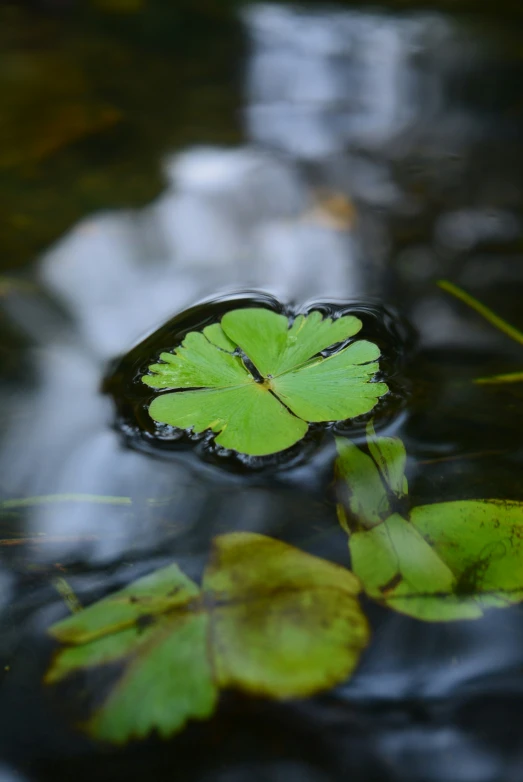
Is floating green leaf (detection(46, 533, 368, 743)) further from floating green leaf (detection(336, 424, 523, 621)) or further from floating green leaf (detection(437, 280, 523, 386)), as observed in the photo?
floating green leaf (detection(437, 280, 523, 386))

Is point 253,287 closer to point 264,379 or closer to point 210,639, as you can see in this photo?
point 264,379

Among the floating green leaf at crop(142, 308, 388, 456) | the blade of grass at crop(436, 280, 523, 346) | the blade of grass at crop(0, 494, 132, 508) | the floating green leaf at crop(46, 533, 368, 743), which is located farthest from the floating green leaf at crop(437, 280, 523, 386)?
the blade of grass at crop(0, 494, 132, 508)

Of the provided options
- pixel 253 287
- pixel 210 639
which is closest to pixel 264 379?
pixel 253 287

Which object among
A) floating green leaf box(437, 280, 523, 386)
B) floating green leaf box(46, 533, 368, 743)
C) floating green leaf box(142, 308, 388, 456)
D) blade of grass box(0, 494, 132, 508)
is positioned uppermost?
floating green leaf box(142, 308, 388, 456)

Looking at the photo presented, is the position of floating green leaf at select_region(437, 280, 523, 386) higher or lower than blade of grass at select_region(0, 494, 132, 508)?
higher

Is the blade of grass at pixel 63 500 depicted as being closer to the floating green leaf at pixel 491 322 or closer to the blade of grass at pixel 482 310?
the floating green leaf at pixel 491 322

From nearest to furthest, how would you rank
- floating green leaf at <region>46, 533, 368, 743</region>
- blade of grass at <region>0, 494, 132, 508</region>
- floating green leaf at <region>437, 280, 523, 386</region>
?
floating green leaf at <region>46, 533, 368, 743</region>
blade of grass at <region>0, 494, 132, 508</region>
floating green leaf at <region>437, 280, 523, 386</region>

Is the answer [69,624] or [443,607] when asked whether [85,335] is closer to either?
[69,624]

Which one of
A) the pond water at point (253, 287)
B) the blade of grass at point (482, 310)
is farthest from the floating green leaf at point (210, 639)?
the blade of grass at point (482, 310)
